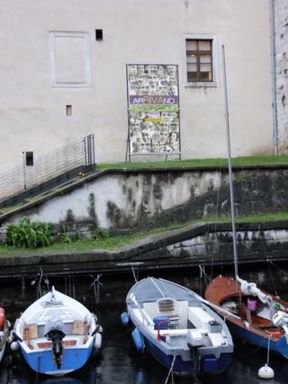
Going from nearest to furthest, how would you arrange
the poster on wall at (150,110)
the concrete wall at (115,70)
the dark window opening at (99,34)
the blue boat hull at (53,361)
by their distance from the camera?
1. the blue boat hull at (53,361)
2. the concrete wall at (115,70)
3. the dark window opening at (99,34)
4. the poster on wall at (150,110)

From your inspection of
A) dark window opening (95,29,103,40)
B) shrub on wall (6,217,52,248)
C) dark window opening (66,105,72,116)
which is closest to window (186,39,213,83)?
dark window opening (95,29,103,40)

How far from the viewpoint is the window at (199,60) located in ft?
74.7

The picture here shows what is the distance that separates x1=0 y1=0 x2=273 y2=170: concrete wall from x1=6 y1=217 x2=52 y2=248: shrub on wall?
466 centimetres

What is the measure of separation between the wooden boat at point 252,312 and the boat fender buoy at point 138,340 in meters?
1.88

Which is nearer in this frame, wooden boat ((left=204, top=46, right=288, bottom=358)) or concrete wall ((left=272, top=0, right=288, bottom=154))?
wooden boat ((left=204, top=46, right=288, bottom=358))

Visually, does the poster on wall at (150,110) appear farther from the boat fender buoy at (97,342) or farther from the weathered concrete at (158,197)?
the boat fender buoy at (97,342)

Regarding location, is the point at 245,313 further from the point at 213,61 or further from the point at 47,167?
the point at 213,61

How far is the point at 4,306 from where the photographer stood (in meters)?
15.5

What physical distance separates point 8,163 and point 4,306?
6755 mm

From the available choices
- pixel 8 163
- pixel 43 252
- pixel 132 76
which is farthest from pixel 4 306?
pixel 132 76

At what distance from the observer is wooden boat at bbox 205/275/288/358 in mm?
12298

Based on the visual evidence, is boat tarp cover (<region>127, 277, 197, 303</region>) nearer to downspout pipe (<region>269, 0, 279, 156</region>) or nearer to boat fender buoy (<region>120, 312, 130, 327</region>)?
boat fender buoy (<region>120, 312, 130, 327</region>)

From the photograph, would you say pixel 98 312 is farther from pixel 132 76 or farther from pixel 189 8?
pixel 189 8

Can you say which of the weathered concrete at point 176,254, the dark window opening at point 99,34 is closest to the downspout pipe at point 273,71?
the dark window opening at point 99,34
